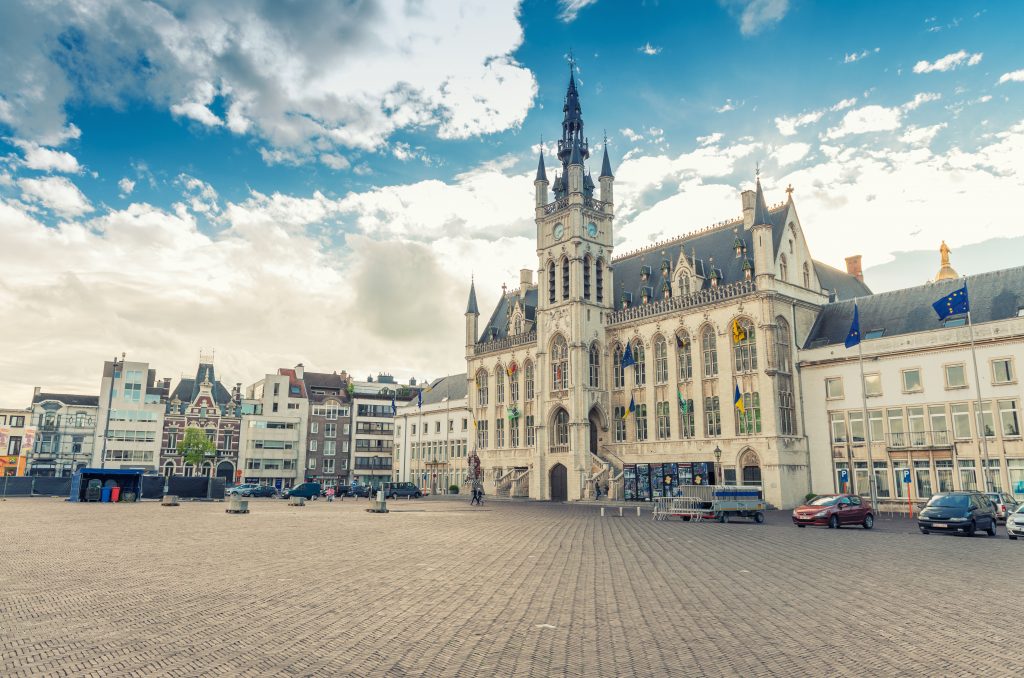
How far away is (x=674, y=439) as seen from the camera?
190ft

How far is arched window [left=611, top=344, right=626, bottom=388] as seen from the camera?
6478 centimetres

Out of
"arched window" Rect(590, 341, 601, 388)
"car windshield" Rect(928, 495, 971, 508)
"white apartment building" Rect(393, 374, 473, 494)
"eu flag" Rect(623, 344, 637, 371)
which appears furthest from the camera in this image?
"white apartment building" Rect(393, 374, 473, 494)

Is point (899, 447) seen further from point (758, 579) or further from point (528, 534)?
point (758, 579)

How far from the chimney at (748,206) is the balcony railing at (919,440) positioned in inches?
800

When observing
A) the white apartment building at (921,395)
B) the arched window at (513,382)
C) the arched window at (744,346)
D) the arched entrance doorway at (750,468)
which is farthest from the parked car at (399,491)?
the white apartment building at (921,395)

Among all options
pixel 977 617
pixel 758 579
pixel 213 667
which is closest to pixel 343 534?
pixel 758 579

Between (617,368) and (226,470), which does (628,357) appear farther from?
(226,470)

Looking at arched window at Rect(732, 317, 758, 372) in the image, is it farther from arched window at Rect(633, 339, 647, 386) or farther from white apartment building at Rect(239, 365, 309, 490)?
white apartment building at Rect(239, 365, 309, 490)

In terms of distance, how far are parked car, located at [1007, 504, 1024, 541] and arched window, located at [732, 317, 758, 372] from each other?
2652cm

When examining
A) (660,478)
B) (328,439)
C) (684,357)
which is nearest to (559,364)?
(684,357)

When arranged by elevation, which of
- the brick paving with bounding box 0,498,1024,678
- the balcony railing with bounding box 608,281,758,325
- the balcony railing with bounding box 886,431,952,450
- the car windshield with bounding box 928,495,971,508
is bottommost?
the brick paving with bounding box 0,498,1024,678

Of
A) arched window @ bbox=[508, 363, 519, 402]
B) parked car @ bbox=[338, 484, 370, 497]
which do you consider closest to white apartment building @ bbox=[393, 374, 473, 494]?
arched window @ bbox=[508, 363, 519, 402]

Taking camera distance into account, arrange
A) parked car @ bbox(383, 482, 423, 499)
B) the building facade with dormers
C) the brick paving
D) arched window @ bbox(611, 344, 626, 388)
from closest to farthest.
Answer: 1. the brick paving
2. the building facade with dormers
3. arched window @ bbox(611, 344, 626, 388)
4. parked car @ bbox(383, 482, 423, 499)

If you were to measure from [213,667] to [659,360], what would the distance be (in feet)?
182
